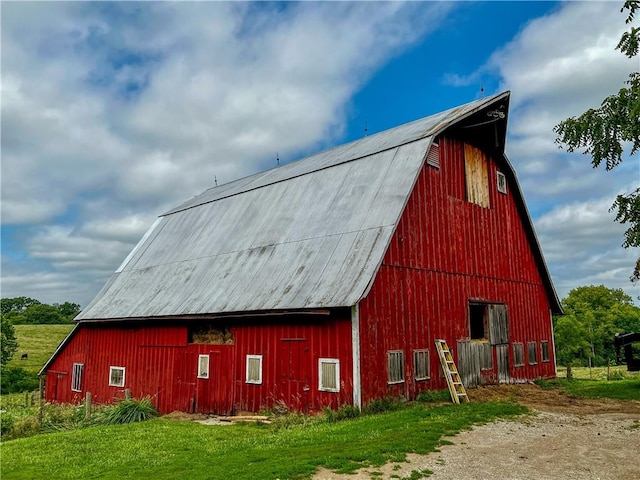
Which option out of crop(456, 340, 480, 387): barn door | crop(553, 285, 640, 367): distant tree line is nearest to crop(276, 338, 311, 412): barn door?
crop(456, 340, 480, 387): barn door

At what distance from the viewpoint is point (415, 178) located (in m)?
16.5

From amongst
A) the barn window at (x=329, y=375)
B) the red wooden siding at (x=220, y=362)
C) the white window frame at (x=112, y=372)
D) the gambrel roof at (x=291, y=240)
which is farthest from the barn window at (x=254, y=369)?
the white window frame at (x=112, y=372)

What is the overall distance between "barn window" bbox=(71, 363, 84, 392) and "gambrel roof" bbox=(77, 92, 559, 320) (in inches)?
92.5

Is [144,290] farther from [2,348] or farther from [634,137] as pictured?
[2,348]

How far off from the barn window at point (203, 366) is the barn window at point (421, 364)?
710 centimetres

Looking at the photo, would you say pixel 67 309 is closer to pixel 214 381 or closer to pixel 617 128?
pixel 214 381

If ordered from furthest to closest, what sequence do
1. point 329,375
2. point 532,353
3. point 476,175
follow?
1. point 532,353
2. point 476,175
3. point 329,375

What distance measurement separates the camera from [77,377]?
2419 centimetres

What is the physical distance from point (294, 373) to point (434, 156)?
28.5ft

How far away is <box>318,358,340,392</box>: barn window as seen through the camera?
1445 centimetres

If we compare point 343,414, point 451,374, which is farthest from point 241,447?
point 451,374

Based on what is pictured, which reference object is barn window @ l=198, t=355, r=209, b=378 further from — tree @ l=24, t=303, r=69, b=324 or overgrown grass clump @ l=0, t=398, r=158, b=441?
tree @ l=24, t=303, r=69, b=324

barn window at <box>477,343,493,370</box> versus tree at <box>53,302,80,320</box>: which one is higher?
tree at <box>53,302,80,320</box>

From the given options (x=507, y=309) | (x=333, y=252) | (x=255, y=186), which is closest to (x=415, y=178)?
(x=333, y=252)
